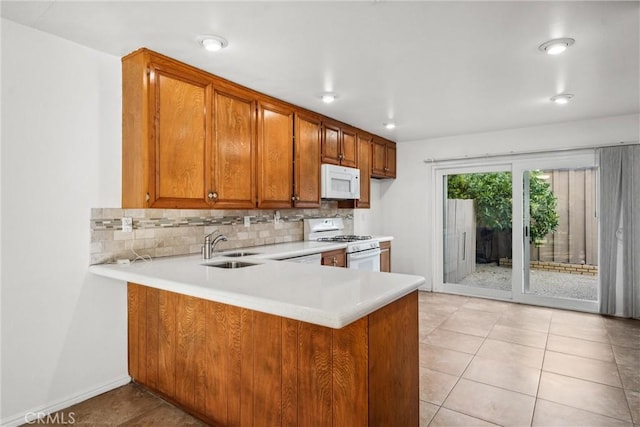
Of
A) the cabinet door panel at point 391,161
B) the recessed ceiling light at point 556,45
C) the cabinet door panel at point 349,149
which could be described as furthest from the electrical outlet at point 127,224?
the cabinet door panel at point 391,161

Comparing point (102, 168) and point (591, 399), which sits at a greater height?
point (102, 168)

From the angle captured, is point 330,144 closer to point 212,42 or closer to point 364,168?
point 364,168

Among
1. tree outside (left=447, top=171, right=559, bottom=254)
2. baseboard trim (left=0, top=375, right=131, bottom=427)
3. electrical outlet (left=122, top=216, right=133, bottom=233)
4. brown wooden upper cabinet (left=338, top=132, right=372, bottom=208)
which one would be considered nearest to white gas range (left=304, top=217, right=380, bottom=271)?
brown wooden upper cabinet (left=338, top=132, right=372, bottom=208)

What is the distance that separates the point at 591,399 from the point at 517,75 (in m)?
2.34

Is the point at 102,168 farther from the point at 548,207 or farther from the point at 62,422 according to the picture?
the point at 548,207

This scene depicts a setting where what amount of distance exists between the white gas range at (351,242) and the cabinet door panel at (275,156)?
85cm

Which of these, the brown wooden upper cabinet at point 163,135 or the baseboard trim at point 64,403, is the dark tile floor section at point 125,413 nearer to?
the baseboard trim at point 64,403

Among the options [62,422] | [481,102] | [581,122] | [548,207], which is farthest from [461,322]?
[62,422]

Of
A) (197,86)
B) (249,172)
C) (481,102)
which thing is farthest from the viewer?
(481,102)

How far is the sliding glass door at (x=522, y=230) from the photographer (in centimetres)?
428

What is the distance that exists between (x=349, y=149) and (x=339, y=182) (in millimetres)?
520

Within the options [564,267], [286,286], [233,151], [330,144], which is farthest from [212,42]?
[564,267]

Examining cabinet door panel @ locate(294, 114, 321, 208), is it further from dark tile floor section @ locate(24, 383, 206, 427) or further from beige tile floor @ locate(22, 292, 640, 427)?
dark tile floor section @ locate(24, 383, 206, 427)

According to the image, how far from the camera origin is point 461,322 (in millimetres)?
3846
